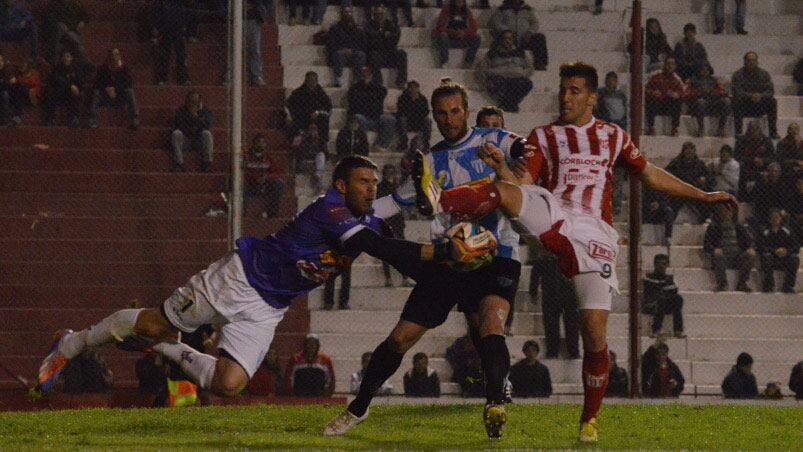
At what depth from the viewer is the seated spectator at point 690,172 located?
16016 millimetres

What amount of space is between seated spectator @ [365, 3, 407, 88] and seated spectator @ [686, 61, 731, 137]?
335 centimetres

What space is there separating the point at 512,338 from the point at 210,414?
500cm

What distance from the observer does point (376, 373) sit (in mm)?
9727

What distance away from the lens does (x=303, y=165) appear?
624 inches

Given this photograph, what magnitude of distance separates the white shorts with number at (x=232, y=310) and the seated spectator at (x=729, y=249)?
7419 millimetres

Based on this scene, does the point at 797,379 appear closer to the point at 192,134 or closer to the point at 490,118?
the point at 490,118

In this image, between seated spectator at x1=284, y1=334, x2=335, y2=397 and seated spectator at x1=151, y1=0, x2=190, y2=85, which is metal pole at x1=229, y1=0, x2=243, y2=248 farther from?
seated spectator at x1=151, y1=0, x2=190, y2=85

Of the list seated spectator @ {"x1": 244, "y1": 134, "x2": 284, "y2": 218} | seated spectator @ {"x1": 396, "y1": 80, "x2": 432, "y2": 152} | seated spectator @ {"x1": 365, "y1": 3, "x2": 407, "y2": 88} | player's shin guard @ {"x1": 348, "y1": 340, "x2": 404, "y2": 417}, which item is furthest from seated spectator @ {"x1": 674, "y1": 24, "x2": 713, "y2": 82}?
player's shin guard @ {"x1": 348, "y1": 340, "x2": 404, "y2": 417}

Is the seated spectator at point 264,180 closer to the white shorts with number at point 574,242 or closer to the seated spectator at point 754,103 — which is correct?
the seated spectator at point 754,103

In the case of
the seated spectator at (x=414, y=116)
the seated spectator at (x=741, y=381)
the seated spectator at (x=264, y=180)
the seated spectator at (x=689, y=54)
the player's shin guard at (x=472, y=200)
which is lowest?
the seated spectator at (x=741, y=381)

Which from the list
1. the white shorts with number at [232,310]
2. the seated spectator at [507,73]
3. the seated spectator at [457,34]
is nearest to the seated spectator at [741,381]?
the seated spectator at [507,73]

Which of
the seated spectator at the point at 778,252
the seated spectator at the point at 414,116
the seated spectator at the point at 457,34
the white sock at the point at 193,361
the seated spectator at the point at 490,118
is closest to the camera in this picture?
the white sock at the point at 193,361

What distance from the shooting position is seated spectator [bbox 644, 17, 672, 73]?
1750 cm

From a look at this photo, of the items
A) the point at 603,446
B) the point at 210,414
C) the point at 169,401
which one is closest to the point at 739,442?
the point at 603,446
